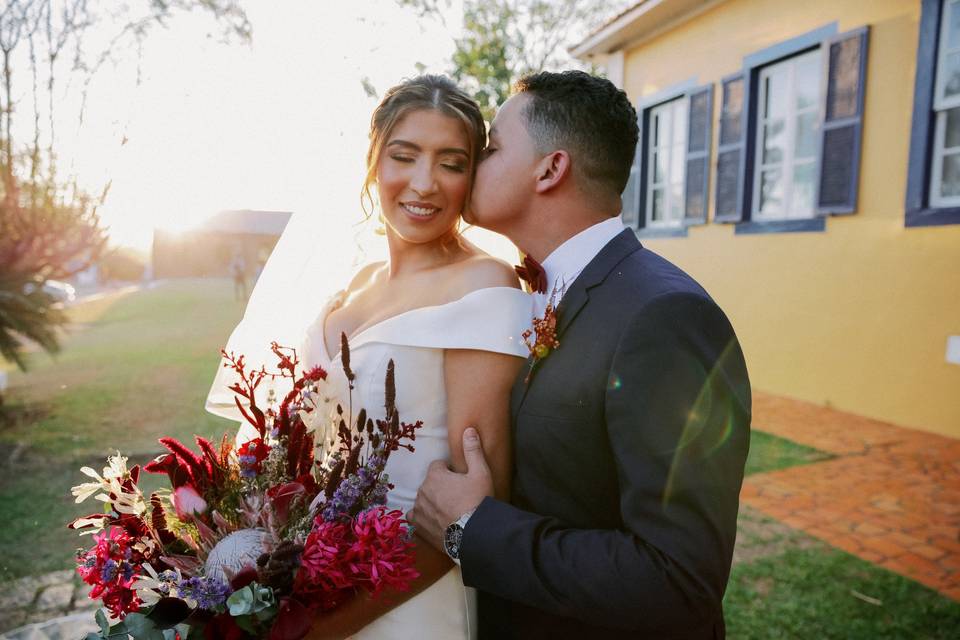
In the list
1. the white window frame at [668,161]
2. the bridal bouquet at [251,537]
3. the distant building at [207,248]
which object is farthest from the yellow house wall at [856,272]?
the distant building at [207,248]

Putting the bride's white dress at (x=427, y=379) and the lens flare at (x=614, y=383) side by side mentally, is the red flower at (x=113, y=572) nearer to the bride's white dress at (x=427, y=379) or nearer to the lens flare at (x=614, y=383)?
the bride's white dress at (x=427, y=379)

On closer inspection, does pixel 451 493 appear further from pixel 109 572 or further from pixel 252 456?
pixel 109 572

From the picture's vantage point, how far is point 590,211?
6.23 ft

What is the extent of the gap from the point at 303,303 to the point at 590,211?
4.72 ft

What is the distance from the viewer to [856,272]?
6754 millimetres

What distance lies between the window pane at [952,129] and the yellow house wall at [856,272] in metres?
0.31

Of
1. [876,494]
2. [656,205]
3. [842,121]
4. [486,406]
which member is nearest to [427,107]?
[486,406]

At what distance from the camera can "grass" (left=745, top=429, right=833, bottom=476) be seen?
5.90m

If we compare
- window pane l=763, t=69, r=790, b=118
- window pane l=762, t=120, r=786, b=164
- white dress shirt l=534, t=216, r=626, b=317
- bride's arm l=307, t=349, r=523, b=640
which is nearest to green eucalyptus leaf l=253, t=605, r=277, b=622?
bride's arm l=307, t=349, r=523, b=640

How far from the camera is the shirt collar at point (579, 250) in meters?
1.85

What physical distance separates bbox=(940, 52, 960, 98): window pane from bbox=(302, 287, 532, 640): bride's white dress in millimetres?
5843

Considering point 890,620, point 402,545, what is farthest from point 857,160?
point 402,545

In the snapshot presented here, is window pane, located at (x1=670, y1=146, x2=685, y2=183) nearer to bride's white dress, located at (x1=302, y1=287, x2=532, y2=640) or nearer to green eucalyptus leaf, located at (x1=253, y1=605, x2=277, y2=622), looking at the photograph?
bride's white dress, located at (x1=302, y1=287, x2=532, y2=640)

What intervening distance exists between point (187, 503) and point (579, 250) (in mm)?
1204
